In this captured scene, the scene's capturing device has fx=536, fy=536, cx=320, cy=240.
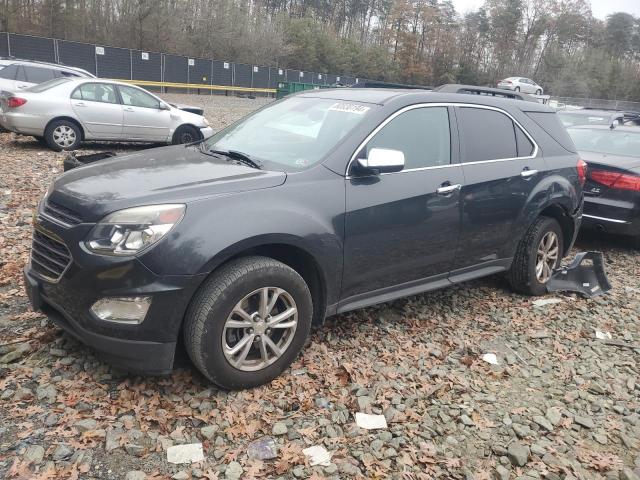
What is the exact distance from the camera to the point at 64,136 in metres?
10.3

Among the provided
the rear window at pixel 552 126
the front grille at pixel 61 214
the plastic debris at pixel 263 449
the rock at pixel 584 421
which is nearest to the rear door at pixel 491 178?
the rear window at pixel 552 126

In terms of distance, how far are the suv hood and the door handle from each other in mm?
1280

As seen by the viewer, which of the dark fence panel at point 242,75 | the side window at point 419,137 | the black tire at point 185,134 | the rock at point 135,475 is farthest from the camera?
the dark fence panel at point 242,75

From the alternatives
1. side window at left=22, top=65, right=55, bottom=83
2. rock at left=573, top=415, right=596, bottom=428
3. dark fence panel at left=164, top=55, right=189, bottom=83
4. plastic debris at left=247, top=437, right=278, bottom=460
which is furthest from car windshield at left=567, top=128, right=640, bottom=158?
dark fence panel at left=164, top=55, right=189, bottom=83

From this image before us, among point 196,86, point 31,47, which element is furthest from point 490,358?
point 196,86

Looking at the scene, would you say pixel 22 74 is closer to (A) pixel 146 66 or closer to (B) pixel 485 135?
(B) pixel 485 135

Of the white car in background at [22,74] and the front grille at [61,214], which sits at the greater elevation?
the white car in background at [22,74]

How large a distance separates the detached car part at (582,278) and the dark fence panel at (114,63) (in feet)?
88.0

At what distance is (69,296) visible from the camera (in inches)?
115

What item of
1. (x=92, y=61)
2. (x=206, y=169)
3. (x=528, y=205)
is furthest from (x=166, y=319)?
(x=92, y=61)

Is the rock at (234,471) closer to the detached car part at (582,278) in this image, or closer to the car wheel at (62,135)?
the detached car part at (582,278)

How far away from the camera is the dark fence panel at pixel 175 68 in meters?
30.4

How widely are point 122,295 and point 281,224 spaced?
0.95 metres

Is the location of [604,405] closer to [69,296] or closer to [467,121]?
[467,121]
